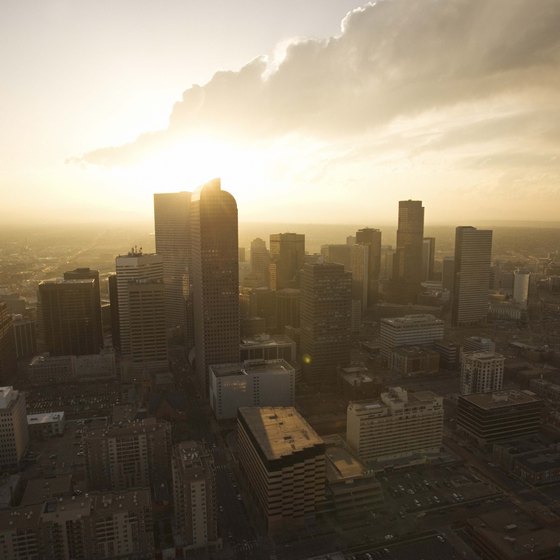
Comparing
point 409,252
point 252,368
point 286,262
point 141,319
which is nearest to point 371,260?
point 409,252

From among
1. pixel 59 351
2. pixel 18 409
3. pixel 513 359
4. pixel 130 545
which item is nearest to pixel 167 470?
pixel 130 545

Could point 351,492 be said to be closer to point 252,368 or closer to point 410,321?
point 252,368

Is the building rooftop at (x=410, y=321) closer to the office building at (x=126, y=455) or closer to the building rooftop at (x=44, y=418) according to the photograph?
the office building at (x=126, y=455)

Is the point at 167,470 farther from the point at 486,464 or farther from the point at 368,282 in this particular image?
the point at 368,282

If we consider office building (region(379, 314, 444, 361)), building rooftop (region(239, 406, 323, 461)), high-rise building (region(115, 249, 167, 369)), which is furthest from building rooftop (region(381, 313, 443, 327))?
building rooftop (region(239, 406, 323, 461))

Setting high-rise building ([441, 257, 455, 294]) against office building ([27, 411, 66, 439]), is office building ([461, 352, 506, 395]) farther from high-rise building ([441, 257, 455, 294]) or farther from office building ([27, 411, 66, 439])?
high-rise building ([441, 257, 455, 294])

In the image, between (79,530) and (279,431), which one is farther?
(279,431)

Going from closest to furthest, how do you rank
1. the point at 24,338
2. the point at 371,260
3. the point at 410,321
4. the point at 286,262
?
the point at 24,338 → the point at 410,321 → the point at 286,262 → the point at 371,260

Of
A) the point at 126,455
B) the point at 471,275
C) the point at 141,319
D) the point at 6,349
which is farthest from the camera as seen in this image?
the point at 471,275
